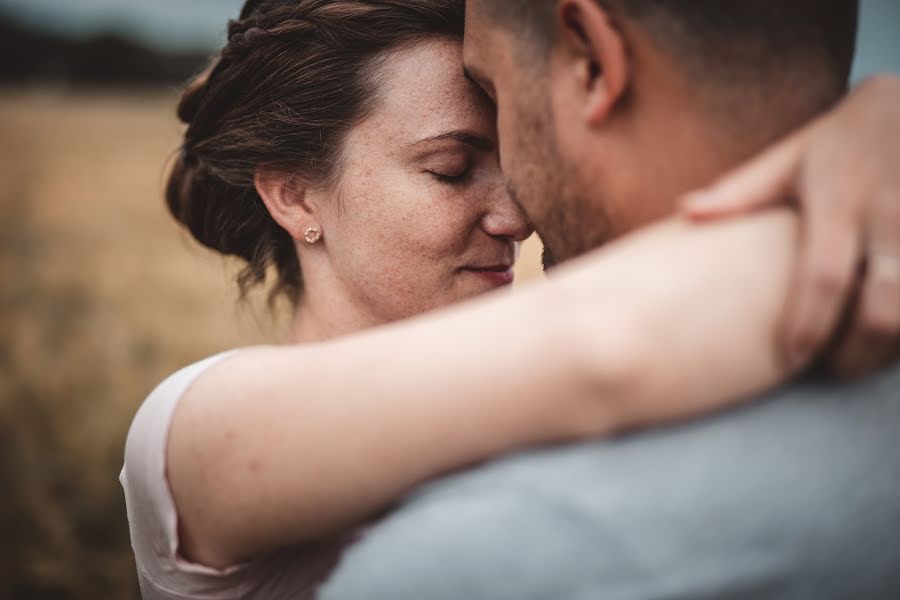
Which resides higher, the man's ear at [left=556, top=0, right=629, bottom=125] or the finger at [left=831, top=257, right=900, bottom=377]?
the man's ear at [left=556, top=0, right=629, bottom=125]

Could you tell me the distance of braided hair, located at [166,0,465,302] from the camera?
237 centimetres

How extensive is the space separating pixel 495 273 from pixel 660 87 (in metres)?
1.23

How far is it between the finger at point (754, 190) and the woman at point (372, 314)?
0.03 metres

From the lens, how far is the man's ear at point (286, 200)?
2525 mm

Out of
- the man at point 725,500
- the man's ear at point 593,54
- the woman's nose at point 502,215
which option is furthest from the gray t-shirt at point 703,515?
the woman's nose at point 502,215

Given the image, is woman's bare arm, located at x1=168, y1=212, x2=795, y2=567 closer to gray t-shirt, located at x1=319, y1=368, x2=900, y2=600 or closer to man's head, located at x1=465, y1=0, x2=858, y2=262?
gray t-shirt, located at x1=319, y1=368, x2=900, y2=600

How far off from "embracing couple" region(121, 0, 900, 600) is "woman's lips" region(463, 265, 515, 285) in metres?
0.75

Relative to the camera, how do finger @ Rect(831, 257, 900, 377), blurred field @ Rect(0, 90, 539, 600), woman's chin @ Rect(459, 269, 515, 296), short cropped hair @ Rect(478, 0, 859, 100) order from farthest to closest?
1. blurred field @ Rect(0, 90, 539, 600)
2. woman's chin @ Rect(459, 269, 515, 296)
3. short cropped hair @ Rect(478, 0, 859, 100)
4. finger @ Rect(831, 257, 900, 377)

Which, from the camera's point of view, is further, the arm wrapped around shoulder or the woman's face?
the woman's face

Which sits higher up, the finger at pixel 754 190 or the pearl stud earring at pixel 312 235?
the finger at pixel 754 190

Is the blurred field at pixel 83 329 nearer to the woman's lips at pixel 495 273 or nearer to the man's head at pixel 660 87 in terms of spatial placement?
the woman's lips at pixel 495 273

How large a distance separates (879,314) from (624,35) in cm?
70

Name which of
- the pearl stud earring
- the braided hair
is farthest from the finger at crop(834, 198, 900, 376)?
the pearl stud earring

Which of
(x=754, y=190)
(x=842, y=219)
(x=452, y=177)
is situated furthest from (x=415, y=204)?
(x=842, y=219)
